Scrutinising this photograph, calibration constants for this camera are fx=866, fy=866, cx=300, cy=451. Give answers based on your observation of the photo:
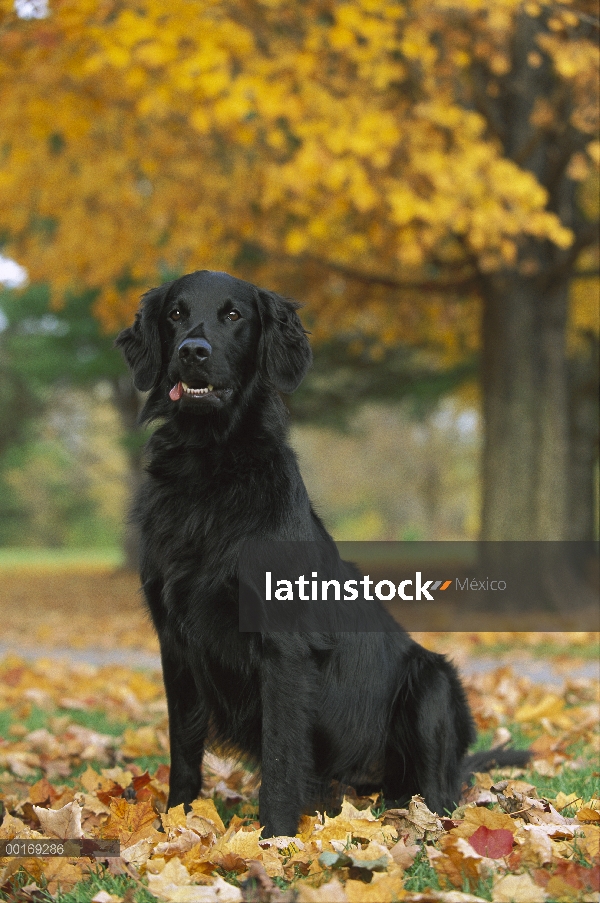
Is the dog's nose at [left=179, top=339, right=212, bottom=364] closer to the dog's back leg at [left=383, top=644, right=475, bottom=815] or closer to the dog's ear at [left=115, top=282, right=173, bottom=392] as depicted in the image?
the dog's ear at [left=115, top=282, right=173, bottom=392]

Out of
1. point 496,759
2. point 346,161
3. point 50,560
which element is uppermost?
point 346,161

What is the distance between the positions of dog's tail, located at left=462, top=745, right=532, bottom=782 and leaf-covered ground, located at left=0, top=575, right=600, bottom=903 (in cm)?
5

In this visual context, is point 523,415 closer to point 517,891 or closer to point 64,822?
point 64,822

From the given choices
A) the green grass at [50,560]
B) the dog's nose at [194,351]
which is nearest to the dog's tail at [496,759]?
the dog's nose at [194,351]

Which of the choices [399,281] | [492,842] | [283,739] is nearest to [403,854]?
[492,842]

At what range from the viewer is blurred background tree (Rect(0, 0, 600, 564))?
766 centimetres

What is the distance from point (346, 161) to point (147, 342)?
5.16m

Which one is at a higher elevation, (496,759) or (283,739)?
(283,739)

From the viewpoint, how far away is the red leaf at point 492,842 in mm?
2471

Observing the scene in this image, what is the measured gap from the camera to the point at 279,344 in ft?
11.2

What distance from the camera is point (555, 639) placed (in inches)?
349

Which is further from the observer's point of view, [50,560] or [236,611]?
[50,560]

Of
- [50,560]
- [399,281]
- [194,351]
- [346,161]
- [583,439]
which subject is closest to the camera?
[194,351]

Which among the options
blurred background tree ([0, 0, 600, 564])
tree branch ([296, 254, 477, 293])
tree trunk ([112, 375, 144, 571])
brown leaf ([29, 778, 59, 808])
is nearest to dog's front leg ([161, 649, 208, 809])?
brown leaf ([29, 778, 59, 808])
